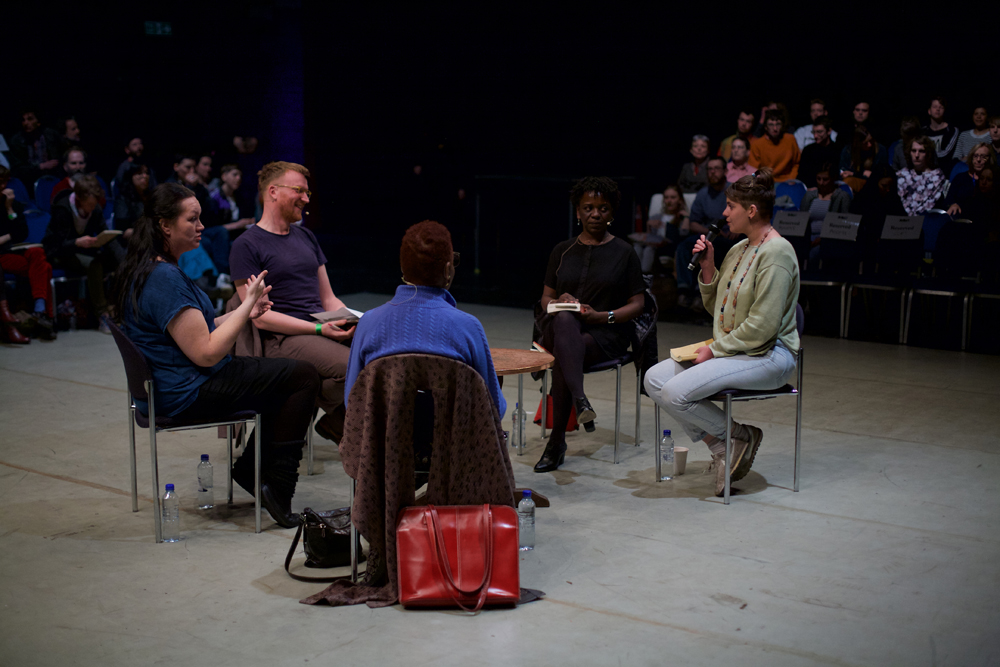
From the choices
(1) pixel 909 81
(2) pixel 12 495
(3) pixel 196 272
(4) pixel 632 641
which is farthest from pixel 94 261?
(1) pixel 909 81

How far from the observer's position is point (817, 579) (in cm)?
342

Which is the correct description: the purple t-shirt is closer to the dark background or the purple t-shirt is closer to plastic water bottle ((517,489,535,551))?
plastic water bottle ((517,489,535,551))

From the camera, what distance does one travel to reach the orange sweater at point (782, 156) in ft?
31.7

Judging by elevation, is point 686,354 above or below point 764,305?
below

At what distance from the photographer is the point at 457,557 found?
10.3 feet

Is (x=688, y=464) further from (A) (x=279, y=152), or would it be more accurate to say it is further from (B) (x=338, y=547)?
(A) (x=279, y=152)

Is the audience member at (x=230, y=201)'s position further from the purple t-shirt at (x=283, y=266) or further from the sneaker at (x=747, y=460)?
the sneaker at (x=747, y=460)

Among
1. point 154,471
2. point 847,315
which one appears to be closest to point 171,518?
point 154,471

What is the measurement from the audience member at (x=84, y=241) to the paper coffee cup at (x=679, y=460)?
17.6 ft

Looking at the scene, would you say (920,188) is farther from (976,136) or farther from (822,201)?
(976,136)

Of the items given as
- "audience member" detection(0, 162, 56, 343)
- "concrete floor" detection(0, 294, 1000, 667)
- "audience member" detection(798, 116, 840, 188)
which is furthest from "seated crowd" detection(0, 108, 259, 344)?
"audience member" detection(798, 116, 840, 188)

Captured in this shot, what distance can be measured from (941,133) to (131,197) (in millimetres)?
7270

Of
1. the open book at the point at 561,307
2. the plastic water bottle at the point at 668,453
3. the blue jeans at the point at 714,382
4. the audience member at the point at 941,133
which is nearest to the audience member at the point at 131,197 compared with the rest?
the open book at the point at 561,307

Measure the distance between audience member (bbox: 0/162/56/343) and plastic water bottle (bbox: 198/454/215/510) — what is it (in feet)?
14.3
